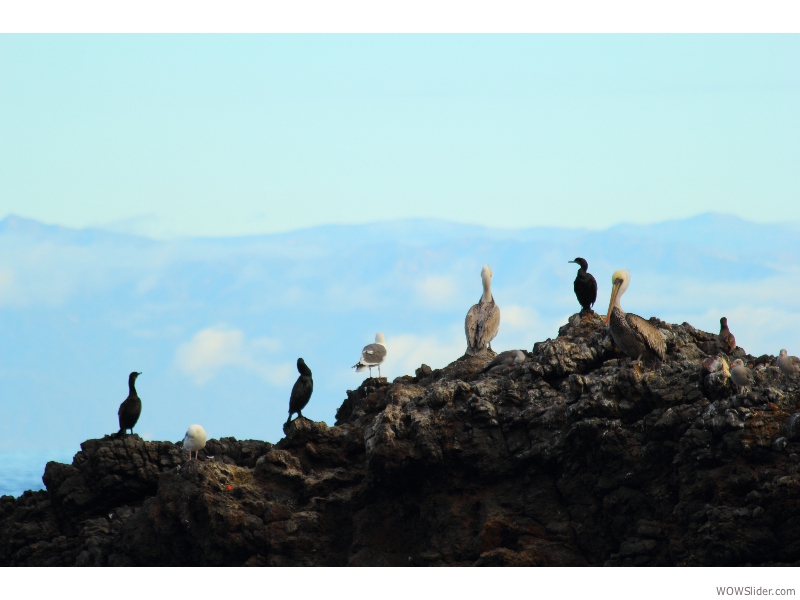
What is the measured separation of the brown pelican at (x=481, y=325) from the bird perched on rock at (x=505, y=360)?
2029 millimetres

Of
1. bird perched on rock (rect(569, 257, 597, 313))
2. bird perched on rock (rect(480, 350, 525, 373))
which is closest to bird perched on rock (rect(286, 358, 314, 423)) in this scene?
bird perched on rock (rect(480, 350, 525, 373))

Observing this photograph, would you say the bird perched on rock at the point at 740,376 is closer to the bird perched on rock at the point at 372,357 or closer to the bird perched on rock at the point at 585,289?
the bird perched on rock at the point at 585,289

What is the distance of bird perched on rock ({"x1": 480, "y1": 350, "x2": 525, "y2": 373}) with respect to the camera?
19641 millimetres

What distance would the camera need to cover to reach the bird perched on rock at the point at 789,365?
17.3 m

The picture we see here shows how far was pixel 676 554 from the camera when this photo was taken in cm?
1597

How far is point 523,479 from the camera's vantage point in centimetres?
1797

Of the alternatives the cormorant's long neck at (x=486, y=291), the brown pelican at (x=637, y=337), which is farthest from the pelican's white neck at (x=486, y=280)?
the brown pelican at (x=637, y=337)

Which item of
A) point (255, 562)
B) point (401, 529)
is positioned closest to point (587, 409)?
point (401, 529)

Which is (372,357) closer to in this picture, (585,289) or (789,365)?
(585,289)

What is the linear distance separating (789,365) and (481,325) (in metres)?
6.67

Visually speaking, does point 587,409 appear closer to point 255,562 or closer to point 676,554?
point 676,554

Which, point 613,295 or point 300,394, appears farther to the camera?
point 300,394

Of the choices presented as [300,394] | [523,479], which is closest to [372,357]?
[300,394]

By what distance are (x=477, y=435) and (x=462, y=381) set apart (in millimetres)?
1214
